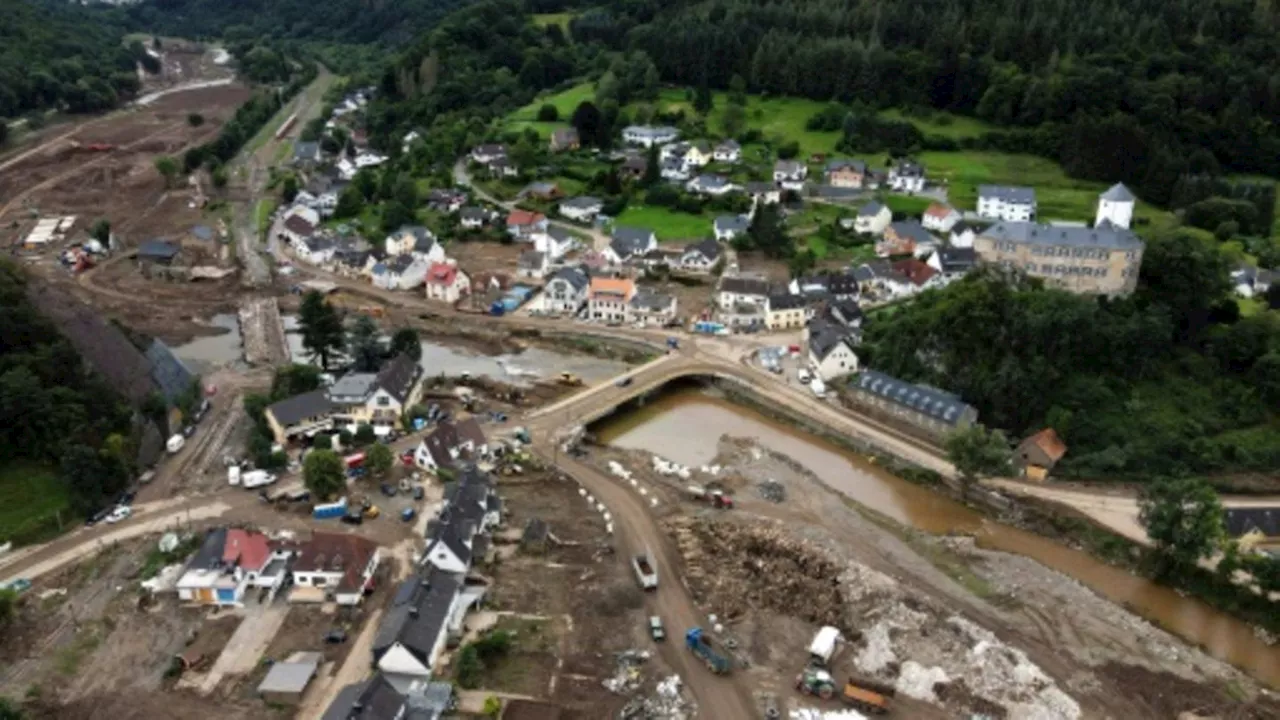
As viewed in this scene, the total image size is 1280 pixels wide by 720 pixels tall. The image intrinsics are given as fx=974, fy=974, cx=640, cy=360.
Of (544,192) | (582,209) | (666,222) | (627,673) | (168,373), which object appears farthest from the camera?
(544,192)

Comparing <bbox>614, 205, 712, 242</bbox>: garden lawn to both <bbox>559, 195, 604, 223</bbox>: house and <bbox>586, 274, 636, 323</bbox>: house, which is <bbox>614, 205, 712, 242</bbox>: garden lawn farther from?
<bbox>586, 274, 636, 323</bbox>: house

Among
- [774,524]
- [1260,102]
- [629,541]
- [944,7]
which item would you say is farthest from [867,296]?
[944,7]

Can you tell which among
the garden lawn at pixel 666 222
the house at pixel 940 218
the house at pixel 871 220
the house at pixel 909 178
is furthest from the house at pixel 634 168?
the house at pixel 940 218

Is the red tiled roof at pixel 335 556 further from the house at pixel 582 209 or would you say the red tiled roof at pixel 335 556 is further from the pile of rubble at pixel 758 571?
the house at pixel 582 209

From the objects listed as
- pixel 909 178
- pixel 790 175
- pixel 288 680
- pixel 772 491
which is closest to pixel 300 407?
pixel 288 680

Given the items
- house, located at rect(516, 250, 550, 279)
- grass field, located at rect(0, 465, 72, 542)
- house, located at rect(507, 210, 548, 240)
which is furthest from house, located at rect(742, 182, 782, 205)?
grass field, located at rect(0, 465, 72, 542)

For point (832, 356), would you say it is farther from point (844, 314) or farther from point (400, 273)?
point (400, 273)
